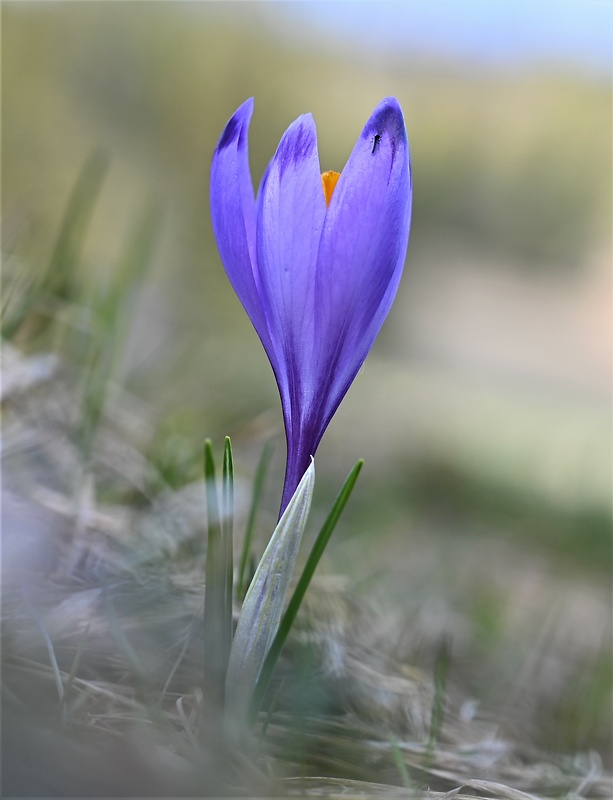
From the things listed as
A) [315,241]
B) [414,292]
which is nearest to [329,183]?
[315,241]

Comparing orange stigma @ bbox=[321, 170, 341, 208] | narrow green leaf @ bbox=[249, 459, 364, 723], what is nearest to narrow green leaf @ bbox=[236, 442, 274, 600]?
narrow green leaf @ bbox=[249, 459, 364, 723]

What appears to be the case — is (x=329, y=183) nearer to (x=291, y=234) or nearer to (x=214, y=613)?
(x=291, y=234)

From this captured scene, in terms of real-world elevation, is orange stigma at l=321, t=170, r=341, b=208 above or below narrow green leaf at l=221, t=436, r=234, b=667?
above

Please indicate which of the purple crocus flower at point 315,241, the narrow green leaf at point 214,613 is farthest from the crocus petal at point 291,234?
the narrow green leaf at point 214,613

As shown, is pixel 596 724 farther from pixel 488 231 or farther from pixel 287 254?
pixel 488 231

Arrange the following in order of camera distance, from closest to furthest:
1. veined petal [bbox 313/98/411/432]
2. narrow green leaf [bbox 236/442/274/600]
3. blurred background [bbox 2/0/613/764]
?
veined petal [bbox 313/98/411/432] → narrow green leaf [bbox 236/442/274/600] → blurred background [bbox 2/0/613/764]

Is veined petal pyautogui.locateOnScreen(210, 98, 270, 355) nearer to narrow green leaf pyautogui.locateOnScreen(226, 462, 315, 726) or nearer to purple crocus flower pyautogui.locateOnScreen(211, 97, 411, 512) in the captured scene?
purple crocus flower pyautogui.locateOnScreen(211, 97, 411, 512)
